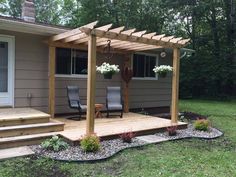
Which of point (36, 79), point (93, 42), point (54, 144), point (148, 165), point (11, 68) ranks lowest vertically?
point (148, 165)

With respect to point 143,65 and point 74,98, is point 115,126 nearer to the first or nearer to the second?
point 74,98

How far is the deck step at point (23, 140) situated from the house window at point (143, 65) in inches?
207

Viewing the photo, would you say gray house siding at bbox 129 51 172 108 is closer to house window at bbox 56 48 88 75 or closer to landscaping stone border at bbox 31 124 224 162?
house window at bbox 56 48 88 75

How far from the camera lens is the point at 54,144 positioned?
17.3ft

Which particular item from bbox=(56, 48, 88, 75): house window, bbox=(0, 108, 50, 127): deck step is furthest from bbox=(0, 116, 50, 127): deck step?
bbox=(56, 48, 88, 75): house window

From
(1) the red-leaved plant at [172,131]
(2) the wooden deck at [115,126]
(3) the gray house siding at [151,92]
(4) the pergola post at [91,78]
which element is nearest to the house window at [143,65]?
(3) the gray house siding at [151,92]

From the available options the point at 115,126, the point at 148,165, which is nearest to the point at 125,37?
the point at 115,126

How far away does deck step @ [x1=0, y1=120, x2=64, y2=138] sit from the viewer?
17.9ft

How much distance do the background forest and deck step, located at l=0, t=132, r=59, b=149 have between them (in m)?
13.2

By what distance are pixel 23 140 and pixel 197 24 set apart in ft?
53.5

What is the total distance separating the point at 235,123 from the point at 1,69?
22.7 ft

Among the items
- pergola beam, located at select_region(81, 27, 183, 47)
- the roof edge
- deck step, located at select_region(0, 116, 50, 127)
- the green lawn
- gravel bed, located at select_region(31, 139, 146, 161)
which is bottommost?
the green lawn

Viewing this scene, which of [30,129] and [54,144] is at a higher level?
[30,129]

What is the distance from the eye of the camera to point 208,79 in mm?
17484
